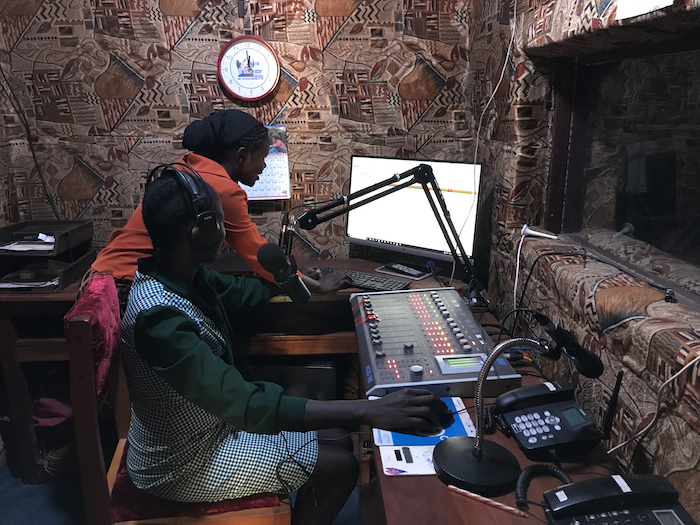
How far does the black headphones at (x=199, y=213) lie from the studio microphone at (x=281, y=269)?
25cm

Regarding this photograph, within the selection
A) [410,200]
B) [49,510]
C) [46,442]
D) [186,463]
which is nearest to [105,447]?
[46,442]

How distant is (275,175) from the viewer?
2.42 m

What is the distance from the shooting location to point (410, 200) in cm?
217

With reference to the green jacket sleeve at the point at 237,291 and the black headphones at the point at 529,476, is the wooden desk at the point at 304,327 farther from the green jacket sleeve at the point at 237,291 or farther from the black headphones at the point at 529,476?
the black headphones at the point at 529,476

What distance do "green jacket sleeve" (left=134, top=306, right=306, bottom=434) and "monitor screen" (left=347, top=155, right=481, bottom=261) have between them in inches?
43.4

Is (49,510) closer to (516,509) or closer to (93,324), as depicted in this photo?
(93,324)

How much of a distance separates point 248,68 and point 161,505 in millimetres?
1785

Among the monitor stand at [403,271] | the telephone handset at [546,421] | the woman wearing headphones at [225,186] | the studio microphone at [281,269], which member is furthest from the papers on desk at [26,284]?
the telephone handset at [546,421]

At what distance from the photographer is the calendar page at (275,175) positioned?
93.9 inches

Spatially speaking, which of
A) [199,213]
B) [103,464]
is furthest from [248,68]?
[103,464]

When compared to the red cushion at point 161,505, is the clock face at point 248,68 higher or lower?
higher

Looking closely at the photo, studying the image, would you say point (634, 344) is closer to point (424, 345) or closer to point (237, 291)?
point (424, 345)

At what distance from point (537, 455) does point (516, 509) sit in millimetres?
161

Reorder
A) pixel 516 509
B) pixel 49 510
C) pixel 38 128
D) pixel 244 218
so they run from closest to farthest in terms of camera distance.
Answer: pixel 516 509 < pixel 244 218 < pixel 49 510 < pixel 38 128
